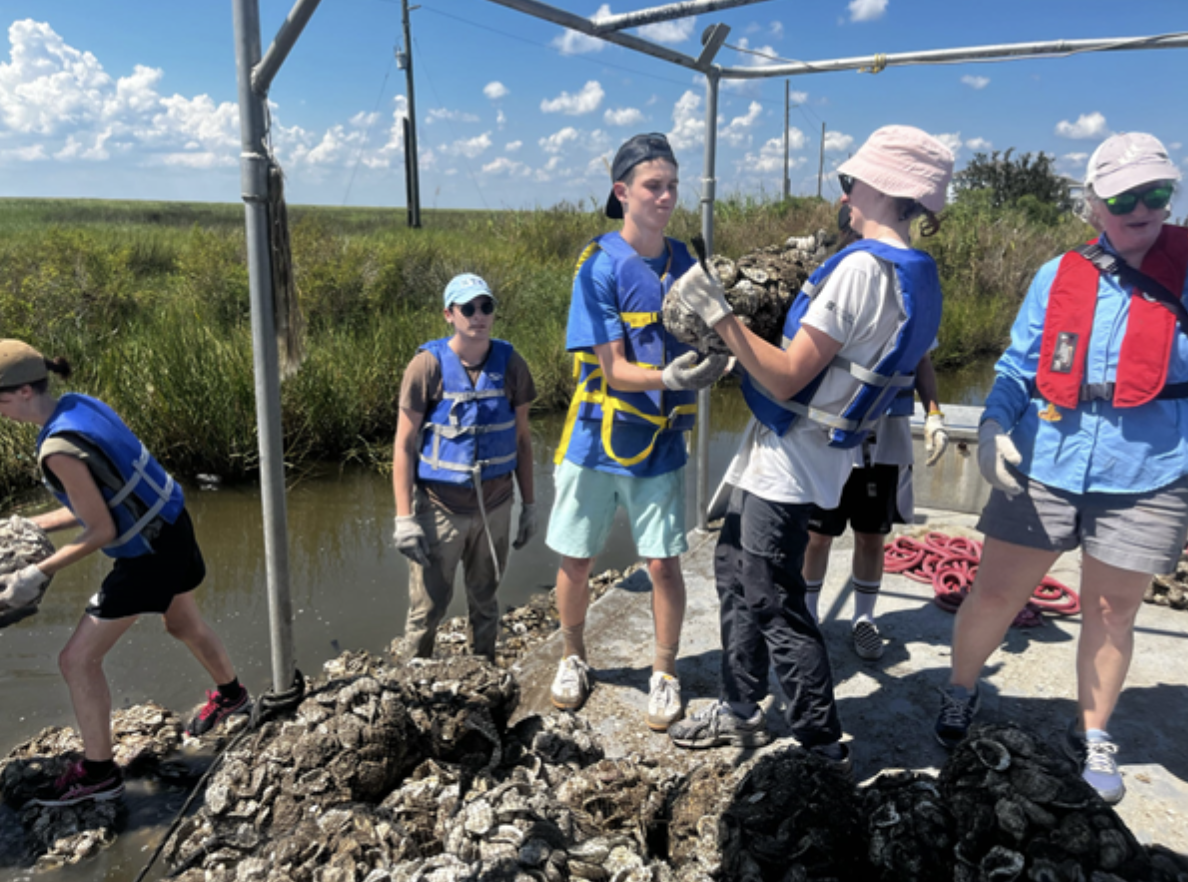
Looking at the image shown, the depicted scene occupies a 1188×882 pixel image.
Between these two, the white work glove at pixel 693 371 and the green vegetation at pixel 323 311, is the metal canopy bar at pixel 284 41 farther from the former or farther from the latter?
the green vegetation at pixel 323 311

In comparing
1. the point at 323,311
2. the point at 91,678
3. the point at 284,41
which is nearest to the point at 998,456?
the point at 284,41

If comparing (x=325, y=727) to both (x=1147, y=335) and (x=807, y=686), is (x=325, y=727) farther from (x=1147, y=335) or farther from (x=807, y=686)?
(x=1147, y=335)

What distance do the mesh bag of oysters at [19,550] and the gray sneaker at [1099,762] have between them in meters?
3.63

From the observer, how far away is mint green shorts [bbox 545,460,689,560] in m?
2.91

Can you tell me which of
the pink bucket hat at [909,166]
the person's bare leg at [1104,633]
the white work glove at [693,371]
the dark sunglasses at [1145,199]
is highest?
the pink bucket hat at [909,166]

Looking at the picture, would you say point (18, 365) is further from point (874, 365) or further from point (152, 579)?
point (874, 365)

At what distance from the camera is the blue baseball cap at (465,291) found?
3.12m

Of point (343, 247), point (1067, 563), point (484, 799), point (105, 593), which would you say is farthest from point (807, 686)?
point (343, 247)

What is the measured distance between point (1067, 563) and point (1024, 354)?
2.72 m

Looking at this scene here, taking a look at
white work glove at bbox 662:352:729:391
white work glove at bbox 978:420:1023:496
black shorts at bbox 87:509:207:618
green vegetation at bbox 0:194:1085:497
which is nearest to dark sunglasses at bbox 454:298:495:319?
white work glove at bbox 662:352:729:391

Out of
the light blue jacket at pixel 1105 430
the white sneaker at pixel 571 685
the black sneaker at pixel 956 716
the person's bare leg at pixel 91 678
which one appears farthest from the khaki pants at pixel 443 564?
the light blue jacket at pixel 1105 430

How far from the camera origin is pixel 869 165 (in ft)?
7.19

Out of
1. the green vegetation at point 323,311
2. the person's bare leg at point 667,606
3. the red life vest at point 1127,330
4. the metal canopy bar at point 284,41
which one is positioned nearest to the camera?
the metal canopy bar at point 284,41

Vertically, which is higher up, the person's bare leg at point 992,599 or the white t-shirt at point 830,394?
the white t-shirt at point 830,394
